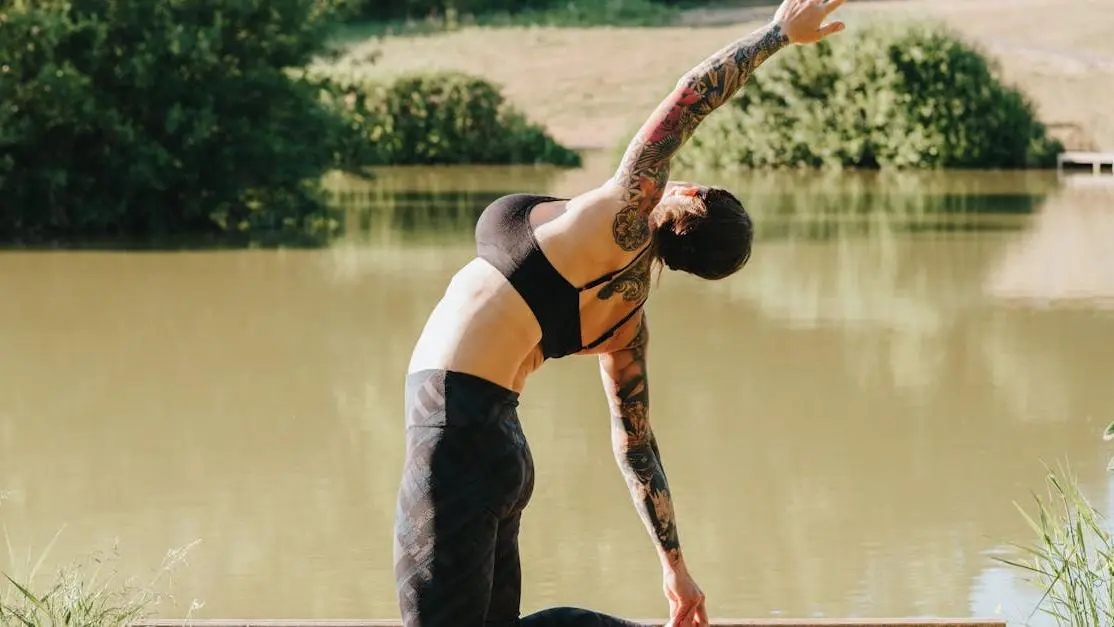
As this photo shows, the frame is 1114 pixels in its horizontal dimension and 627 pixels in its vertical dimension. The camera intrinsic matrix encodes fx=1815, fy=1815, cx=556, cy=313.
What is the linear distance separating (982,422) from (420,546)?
224 inches

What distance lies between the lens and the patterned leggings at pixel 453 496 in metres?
3.28

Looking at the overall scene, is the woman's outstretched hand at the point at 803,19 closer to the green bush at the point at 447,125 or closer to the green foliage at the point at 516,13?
the green bush at the point at 447,125

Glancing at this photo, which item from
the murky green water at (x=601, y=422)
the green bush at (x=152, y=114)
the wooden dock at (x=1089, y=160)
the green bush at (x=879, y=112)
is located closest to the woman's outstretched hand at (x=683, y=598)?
the murky green water at (x=601, y=422)

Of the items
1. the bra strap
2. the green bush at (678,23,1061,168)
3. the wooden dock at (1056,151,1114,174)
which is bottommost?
the wooden dock at (1056,151,1114,174)

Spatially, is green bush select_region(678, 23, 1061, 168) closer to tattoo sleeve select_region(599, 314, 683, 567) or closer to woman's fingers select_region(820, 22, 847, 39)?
woman's fingers select_region(820, 22, 847, 39)

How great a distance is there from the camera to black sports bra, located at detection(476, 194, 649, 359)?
339 cm

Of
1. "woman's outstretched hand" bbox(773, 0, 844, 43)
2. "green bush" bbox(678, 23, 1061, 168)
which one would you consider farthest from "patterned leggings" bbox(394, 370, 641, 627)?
"green bush" bbox(678, 23, 1061, 168)

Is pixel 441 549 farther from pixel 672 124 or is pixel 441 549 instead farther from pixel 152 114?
pixel 152 114

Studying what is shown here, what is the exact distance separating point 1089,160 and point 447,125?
10.0 metres

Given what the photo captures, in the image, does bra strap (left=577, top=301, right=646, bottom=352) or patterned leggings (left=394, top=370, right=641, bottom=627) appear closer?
patterned leggings (left=394, top=370, right=641, bottom=627)

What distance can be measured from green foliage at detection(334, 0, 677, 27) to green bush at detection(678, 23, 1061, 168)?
15375 millimetres

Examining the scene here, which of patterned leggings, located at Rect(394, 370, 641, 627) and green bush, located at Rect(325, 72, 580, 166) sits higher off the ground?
patterned leggings, located at Rect(394, 370, 641, 627)

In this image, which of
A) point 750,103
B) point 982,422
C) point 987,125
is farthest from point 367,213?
point 982,422

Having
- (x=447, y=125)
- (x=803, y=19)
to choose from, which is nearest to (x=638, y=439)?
(x=803, y=19)
